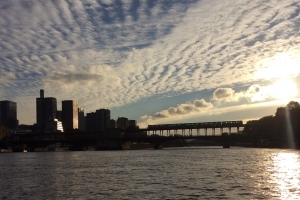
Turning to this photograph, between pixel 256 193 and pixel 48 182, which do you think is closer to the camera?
pixel 256 193

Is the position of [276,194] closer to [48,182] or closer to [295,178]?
[295,178]

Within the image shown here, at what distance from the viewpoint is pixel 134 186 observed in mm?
63094

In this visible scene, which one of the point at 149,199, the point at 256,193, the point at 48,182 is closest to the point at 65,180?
the point at 48,182

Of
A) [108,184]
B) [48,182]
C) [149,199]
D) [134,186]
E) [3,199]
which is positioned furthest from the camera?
[48,182]

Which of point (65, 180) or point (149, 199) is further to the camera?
point (65, 180)

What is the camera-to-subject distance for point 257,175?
75.4 m

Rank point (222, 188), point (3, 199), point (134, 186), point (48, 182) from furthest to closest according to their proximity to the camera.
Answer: point (48, 182) < point (134, 186) < point (222, 188) < point (3, 199)

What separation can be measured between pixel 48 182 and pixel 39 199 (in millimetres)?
19575

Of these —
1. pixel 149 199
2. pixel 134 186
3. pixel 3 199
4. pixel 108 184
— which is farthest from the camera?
pixel 108 184

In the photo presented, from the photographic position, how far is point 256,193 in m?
53.5

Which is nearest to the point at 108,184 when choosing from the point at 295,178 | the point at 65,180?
the point at 65,180

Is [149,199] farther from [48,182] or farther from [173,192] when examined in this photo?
[48,182]

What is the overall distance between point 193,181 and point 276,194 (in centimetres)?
1729

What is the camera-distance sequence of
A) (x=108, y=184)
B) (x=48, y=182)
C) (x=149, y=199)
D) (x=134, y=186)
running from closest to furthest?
1. (x=149, y=199)
2. (x=134, y=186)
3. (x=108, y=184)
4. (x=48, y=182)
